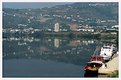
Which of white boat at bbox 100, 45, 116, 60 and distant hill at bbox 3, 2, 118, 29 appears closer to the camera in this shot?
white boat at bbox 100, 45, 116, 60

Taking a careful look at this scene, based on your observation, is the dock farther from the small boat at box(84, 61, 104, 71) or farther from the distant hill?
the distant hill

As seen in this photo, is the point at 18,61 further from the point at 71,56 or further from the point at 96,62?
the point at 96,62

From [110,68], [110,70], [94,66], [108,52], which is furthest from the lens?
[108,52]

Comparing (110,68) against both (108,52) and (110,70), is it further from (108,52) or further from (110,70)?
(108,52)

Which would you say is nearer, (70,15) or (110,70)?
(110,70)

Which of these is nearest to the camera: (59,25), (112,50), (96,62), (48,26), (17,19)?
(96,62)

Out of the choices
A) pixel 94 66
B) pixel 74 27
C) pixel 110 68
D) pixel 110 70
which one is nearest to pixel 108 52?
pixel 94 66

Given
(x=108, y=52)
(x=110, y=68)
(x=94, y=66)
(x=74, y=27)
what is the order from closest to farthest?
(x=110, y=68), (x=94, y=66), (x=108, y=52), (x=74, y=27)

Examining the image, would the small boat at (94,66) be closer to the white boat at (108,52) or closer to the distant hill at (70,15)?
the white boat at (108,52)

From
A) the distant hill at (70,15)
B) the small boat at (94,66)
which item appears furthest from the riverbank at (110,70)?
the distant hill at (70,15)

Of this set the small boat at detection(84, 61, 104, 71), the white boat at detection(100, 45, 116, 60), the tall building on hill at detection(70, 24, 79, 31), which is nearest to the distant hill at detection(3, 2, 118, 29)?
the tall building on hill at detection(70, 24, 79, 31)

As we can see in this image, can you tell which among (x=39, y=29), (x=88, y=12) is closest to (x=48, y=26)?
(x=39, y=29)
